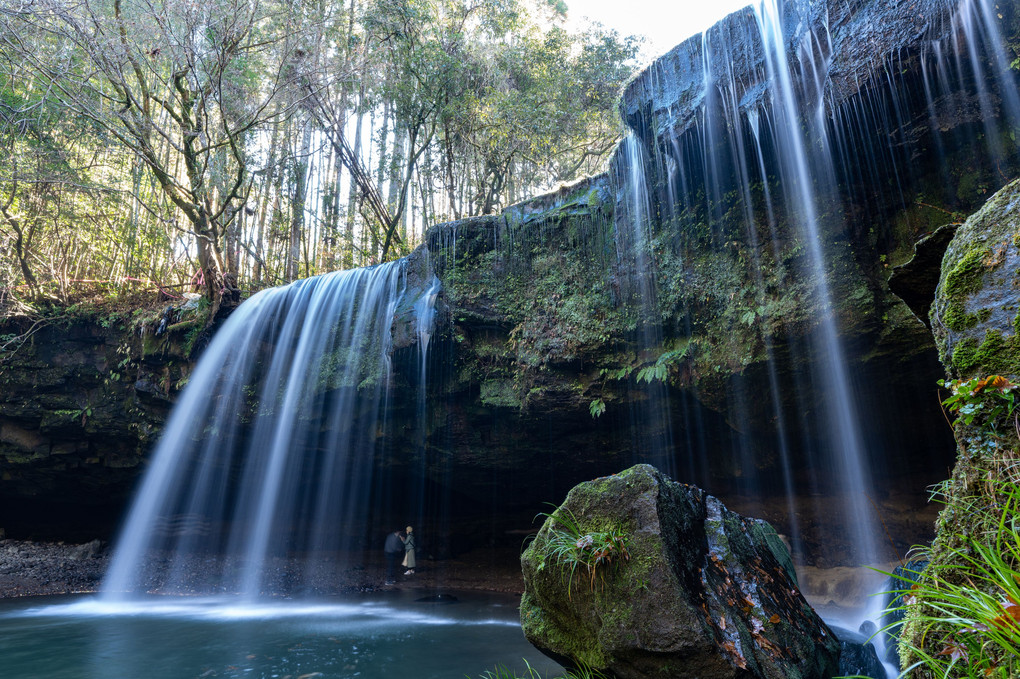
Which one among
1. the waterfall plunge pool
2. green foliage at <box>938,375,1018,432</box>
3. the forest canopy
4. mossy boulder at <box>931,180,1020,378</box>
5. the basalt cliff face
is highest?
the forest canopy

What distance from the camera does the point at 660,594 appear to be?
308 centimetres

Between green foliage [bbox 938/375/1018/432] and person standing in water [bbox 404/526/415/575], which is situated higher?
green foliage [bbox 938/375/1018/432]

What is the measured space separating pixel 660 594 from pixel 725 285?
17.4ft

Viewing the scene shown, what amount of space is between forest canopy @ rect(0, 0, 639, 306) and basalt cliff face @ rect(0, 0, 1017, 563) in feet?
14.5

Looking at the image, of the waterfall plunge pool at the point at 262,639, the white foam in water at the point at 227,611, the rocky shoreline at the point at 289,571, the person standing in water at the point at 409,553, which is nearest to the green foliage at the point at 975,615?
the waterfall plunge pool at the point at 262,639

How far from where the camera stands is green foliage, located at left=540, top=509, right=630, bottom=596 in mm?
3318

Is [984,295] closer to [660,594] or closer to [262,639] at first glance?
[660,594]

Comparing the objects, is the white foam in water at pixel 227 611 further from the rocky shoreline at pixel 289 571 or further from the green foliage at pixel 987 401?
the green foliage at pixel 987 401

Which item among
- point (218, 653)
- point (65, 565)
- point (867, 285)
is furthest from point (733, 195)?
point (65, 565)

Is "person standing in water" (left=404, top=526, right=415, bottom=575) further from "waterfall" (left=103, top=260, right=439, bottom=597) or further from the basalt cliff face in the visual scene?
the basalt cliff face

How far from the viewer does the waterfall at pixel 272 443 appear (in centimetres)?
1031

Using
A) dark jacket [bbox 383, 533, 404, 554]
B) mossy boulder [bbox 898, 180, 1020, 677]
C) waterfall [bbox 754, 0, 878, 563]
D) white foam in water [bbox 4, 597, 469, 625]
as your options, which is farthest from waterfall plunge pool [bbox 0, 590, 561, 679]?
waterfall [bbox 754, 0, 878, 563]

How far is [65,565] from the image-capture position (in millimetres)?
11820

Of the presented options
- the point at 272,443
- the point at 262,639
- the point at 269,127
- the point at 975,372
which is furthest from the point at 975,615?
the point at 269,127
